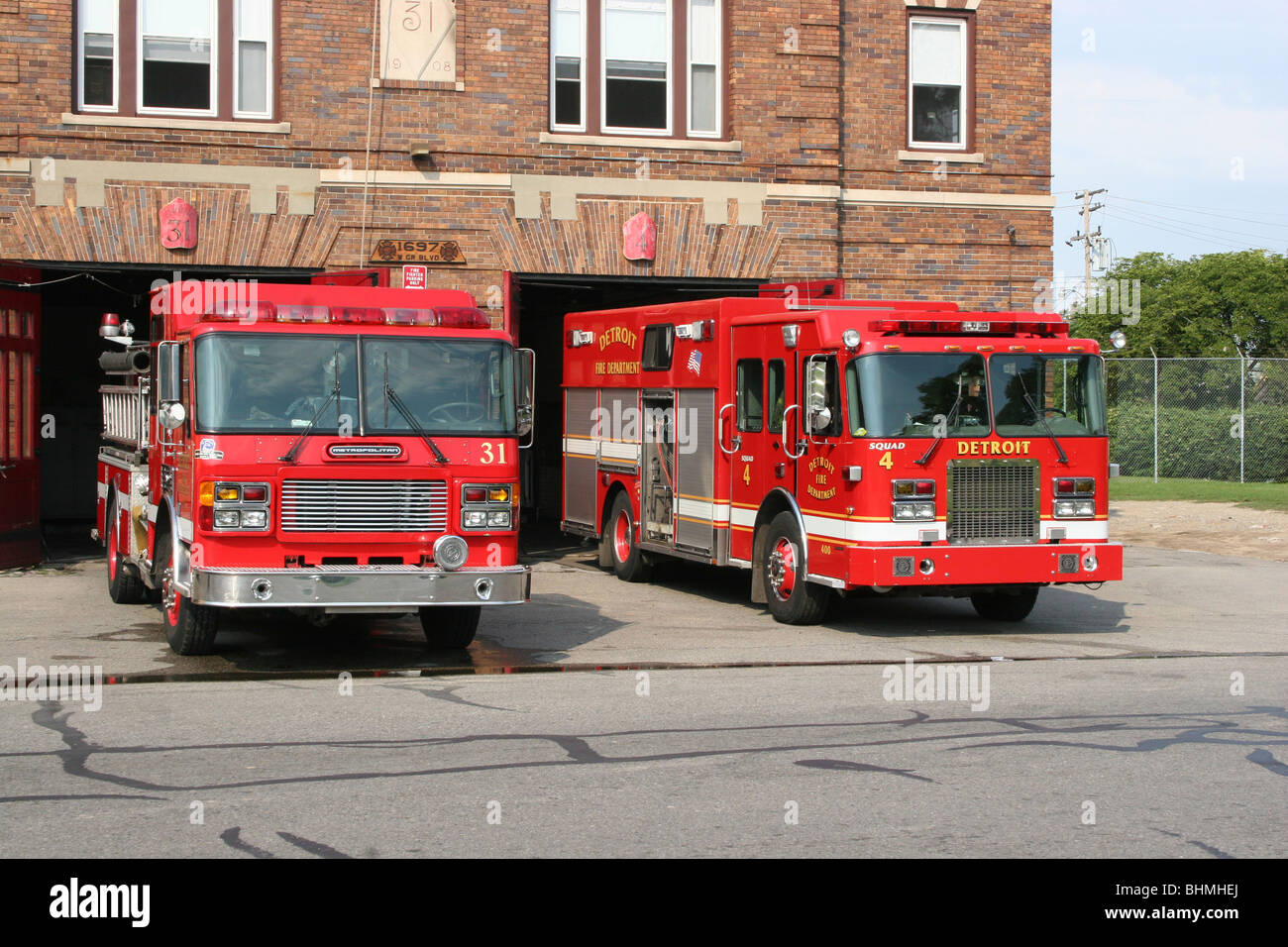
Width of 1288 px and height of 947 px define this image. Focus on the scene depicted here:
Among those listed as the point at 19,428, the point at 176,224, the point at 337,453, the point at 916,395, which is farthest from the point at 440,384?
the point at 19,428

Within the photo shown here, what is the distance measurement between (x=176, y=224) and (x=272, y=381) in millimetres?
8304

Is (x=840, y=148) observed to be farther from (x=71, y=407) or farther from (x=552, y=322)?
(x=71, y=407)

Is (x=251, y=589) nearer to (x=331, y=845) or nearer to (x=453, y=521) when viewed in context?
(x=453, y=521)

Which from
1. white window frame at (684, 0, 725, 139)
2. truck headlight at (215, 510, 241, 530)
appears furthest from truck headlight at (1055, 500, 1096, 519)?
white window frame at (684, 0, 725, 139)

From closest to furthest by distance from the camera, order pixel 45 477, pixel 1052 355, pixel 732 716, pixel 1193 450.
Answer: pixel 732 716 < pixel 1052 355 < pixel 45 477 < pixel 1193 450

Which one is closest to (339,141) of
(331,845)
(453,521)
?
(453,521)

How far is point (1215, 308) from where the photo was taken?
54.2 meters

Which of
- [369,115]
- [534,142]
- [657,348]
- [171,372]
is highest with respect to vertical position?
[369,115]

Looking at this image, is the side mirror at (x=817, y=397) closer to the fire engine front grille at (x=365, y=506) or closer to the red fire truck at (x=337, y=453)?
the red fire truck at (x=337, y=453)

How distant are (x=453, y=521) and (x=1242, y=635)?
695cm

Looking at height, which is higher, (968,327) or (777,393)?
(968,327)

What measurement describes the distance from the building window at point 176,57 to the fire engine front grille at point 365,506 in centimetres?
932
